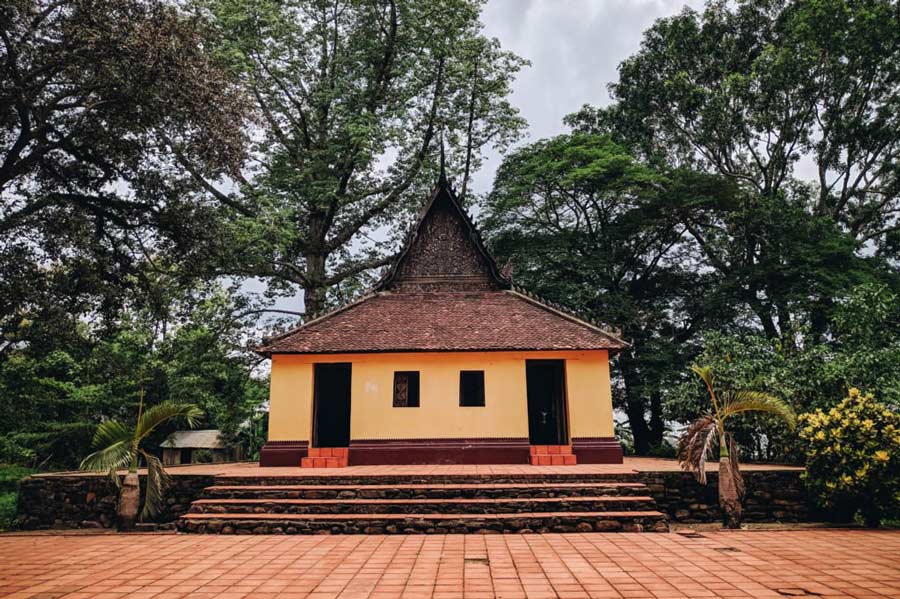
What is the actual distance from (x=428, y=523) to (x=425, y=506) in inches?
13.8

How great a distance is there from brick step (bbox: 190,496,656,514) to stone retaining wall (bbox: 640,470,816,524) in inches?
42.9

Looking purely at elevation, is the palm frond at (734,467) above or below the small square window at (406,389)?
below

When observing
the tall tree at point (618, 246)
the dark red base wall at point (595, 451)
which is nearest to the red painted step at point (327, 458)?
the dark red base wall at point (595, 451)

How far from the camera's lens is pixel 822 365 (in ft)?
38.9

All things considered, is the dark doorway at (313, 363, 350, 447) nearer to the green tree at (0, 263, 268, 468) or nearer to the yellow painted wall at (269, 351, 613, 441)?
the yellow painted wall at (269, 351, 613, 441)

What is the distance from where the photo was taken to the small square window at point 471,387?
11516 mm

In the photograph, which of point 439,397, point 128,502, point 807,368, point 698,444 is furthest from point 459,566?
point 807,368

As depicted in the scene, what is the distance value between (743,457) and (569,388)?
5.25 metres

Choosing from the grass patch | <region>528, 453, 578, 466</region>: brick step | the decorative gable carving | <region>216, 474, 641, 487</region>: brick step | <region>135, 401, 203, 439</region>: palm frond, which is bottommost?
the grass patch

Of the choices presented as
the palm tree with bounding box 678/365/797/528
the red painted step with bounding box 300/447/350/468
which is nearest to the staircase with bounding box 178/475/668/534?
the palm tree with bounding box 678/365/797/528

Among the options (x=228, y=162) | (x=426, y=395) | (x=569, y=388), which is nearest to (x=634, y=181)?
(x=569, y=388)

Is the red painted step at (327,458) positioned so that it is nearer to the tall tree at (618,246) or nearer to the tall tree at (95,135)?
the tall tree at (95,135)

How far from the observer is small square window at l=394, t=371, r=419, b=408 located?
37.7ft

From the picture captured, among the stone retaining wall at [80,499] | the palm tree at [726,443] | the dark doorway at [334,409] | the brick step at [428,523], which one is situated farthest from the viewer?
the dark doorway at [334,409]
